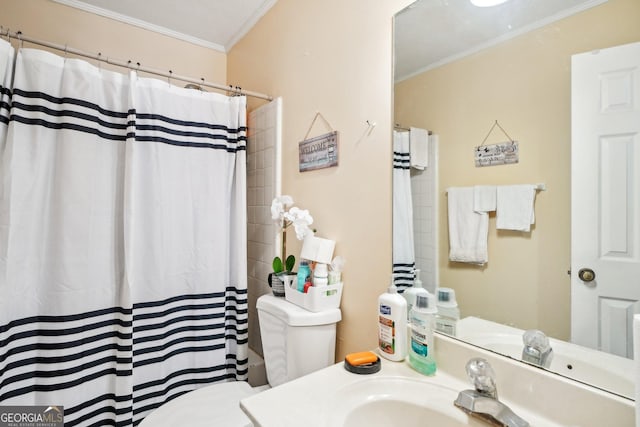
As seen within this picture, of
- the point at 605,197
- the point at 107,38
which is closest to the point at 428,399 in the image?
the point at 605,197

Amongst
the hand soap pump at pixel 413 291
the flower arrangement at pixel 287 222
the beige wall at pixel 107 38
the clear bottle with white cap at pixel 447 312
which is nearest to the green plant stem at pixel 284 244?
the flower arrangement at pixel 287 222

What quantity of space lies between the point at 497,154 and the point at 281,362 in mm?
1038

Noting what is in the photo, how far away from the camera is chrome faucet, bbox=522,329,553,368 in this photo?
700 mm

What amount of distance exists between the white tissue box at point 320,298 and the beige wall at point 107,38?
1.77 m

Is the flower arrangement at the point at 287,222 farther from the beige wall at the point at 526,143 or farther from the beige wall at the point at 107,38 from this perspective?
the beige wall at the point at 107,38

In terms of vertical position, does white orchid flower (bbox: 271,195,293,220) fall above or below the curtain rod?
below

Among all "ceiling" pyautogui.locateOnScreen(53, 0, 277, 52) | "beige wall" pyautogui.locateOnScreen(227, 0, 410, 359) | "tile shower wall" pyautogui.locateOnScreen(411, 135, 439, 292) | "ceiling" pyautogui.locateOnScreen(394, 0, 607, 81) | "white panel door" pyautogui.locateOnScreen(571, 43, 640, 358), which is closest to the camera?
"white panel door" pyautogui.locateOnScreen(571, 43, 640, 358)

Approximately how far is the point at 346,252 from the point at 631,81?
0.88 metres

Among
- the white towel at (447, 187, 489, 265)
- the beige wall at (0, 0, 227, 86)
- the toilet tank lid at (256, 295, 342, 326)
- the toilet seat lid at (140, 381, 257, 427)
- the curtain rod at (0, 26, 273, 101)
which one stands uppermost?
the beige wall at (0, 0, 227, 86)

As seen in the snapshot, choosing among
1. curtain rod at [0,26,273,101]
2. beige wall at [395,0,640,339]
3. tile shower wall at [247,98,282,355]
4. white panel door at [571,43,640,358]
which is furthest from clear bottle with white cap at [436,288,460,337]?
curtain rod at [0,26,273,101]

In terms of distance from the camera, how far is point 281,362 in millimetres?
1205

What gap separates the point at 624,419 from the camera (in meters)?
0.58

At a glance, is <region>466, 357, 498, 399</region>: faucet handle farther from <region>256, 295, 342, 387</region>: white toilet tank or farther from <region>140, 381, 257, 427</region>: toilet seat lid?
<region>140, 381, 257, 427</region>: toilet seat lid

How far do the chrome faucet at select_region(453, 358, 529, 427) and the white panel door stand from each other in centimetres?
21
